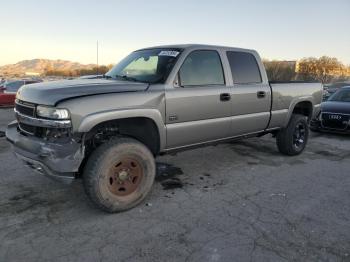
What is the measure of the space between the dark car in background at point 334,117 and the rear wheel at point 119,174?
6.42 metres

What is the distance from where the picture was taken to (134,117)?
3.94 m

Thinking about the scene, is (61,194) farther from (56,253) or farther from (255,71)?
(255,71)

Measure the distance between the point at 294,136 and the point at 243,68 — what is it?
6.70 feet

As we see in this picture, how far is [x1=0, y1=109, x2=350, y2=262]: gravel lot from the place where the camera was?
3.09 m

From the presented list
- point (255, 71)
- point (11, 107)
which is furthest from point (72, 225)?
point (11, 107)

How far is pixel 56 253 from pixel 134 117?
5.40 feet

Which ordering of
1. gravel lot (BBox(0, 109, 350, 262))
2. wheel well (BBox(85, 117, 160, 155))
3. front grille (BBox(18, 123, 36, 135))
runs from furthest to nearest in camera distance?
wheel well (BBox(85, 117, 160, 155))
front grille (BBox(18, 123, 36, 135))
gravel lot (BBox(0, 109, 350, 262))

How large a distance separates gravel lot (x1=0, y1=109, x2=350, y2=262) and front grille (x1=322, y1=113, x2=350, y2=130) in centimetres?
328

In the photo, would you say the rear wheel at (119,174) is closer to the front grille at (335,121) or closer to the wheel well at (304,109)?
Result: the wheel well at (304,109)

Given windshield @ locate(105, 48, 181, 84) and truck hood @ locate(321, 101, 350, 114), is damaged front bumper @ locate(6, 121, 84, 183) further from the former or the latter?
truck hood @ locate(321, 101, 350, 114)

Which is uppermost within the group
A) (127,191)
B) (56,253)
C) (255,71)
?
(255,71)

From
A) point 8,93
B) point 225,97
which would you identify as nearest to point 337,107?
point 225,97

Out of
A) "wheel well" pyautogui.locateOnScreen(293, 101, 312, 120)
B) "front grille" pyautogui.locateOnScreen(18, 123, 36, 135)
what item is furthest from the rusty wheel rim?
"wheel well" pyautogui.locateOnScreen(293, 101, 312, 120)

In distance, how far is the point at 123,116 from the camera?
3.77m
